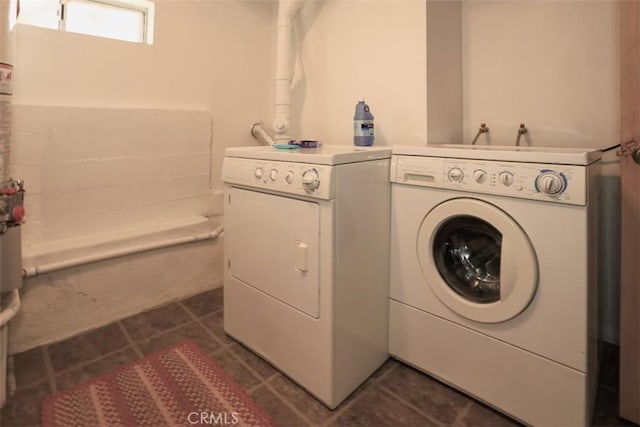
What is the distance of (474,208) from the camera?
4.25 feet

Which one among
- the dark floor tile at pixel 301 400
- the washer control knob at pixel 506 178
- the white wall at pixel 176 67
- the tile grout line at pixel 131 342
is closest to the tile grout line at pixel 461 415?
the dark floor tile at pixel 301 400

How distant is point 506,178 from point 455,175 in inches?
6.7

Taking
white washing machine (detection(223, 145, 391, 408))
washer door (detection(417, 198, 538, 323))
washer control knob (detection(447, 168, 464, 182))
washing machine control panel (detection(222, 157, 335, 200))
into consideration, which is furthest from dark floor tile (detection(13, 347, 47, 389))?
washer control knob (detection(447, 168, 464, 182))

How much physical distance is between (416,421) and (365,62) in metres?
1.70

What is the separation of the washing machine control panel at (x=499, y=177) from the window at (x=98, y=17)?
1.60m

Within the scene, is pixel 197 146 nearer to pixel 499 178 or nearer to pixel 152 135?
pixel 152 135

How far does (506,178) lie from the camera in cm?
123

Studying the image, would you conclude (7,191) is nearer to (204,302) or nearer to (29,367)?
(29,367)

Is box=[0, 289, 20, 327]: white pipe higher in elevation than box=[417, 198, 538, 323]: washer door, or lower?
lower

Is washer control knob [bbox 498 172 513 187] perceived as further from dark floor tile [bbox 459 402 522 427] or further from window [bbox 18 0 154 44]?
window [bbox 18 0 154 44]

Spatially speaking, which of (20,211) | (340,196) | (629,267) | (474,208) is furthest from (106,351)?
(629,267)

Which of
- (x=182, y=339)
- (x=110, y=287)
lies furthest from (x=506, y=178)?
(x=110, y=287)

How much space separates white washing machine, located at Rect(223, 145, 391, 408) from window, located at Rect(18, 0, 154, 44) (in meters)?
1.08

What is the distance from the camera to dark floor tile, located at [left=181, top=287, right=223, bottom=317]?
2105 millimetres
